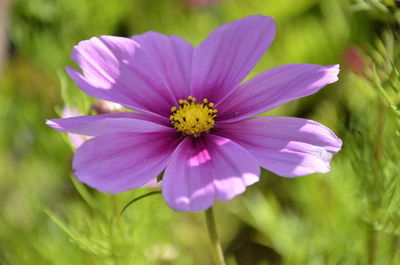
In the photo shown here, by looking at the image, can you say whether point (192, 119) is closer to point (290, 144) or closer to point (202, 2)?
point (290, 144)

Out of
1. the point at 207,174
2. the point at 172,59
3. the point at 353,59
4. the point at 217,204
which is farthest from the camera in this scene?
the point at 217,204

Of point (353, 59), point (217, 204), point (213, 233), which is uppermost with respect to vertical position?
point (213, 233)

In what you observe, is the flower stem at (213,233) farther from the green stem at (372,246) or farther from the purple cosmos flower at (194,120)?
the green stem at (372,246)

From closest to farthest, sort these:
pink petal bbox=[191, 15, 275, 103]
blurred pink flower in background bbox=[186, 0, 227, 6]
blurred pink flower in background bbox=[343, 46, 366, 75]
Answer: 1. pink petal bbox=[191, 15, 275, 103]
2. blurred pink flower in background bbox=[343, 46, 366, 75]
3. blurred pink flower in background bbox=[186, 0, 227, 6]

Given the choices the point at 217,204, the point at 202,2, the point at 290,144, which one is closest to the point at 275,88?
the point at 290,144

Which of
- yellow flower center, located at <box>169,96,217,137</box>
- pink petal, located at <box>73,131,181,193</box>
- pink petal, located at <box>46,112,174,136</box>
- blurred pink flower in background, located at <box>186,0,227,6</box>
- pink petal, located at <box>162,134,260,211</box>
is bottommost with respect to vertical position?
blurred pink flower in background, located at <box>186,0,227,6</box>

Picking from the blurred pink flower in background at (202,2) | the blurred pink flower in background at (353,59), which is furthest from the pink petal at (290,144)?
the blurred pink flower in background at (202,2)

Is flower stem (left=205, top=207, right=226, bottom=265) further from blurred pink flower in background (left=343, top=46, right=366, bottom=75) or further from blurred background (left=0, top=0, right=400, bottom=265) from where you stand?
blurred pink flower in background (left=343, top=46, right=366, bottom=75)

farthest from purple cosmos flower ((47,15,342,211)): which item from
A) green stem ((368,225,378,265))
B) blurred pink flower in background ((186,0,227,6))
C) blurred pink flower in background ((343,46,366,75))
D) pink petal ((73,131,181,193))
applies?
blurred pink flower in background ((186,0,227,6))
